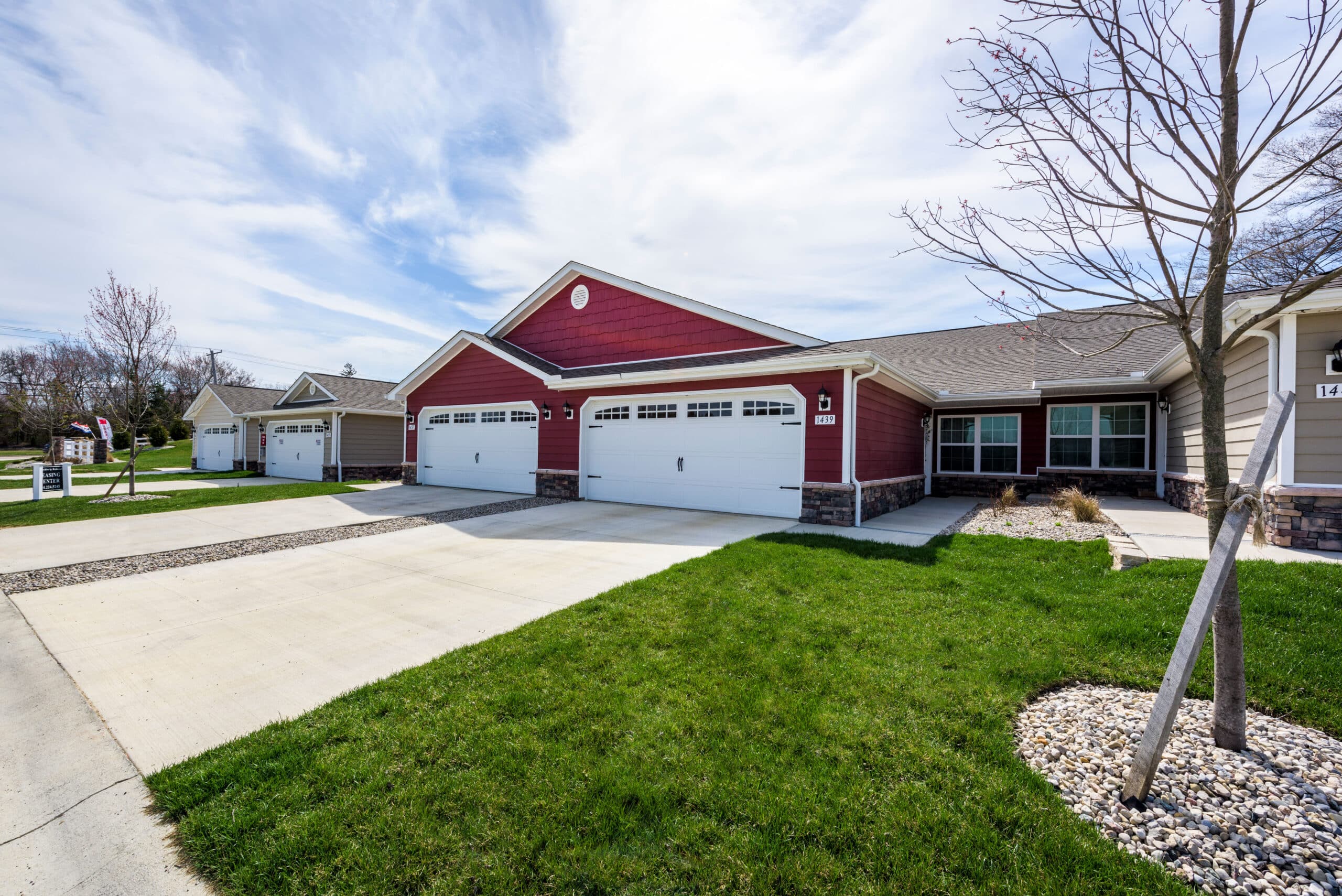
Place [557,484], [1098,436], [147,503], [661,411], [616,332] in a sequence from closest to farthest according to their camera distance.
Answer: [661,411], [147,503], [557,484], [1098,436], [616,332]

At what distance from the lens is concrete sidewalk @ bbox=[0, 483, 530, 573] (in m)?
7.17

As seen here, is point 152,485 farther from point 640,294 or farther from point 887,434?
point 887,434

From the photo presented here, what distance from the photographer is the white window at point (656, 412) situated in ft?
36.7

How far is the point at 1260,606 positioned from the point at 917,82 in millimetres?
4946

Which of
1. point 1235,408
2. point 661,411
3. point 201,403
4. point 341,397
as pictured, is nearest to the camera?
point 1235,408

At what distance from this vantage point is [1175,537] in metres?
7.18

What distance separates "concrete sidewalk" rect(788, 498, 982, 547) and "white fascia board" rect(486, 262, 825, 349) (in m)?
3.72

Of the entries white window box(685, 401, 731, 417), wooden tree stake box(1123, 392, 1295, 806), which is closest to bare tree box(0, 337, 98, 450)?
white window box(685, 401, 731, 417)

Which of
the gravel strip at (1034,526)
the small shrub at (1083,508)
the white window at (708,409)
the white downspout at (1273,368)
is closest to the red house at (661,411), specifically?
the white window at (708,409)

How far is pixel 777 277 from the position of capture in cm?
1016

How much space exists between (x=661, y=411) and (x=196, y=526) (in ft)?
27.9

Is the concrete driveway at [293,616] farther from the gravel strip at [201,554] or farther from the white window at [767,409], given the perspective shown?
the white window at [767,409]

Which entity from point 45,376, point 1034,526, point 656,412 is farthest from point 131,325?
point 45,376

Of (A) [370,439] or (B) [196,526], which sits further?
(A) [370,439]
